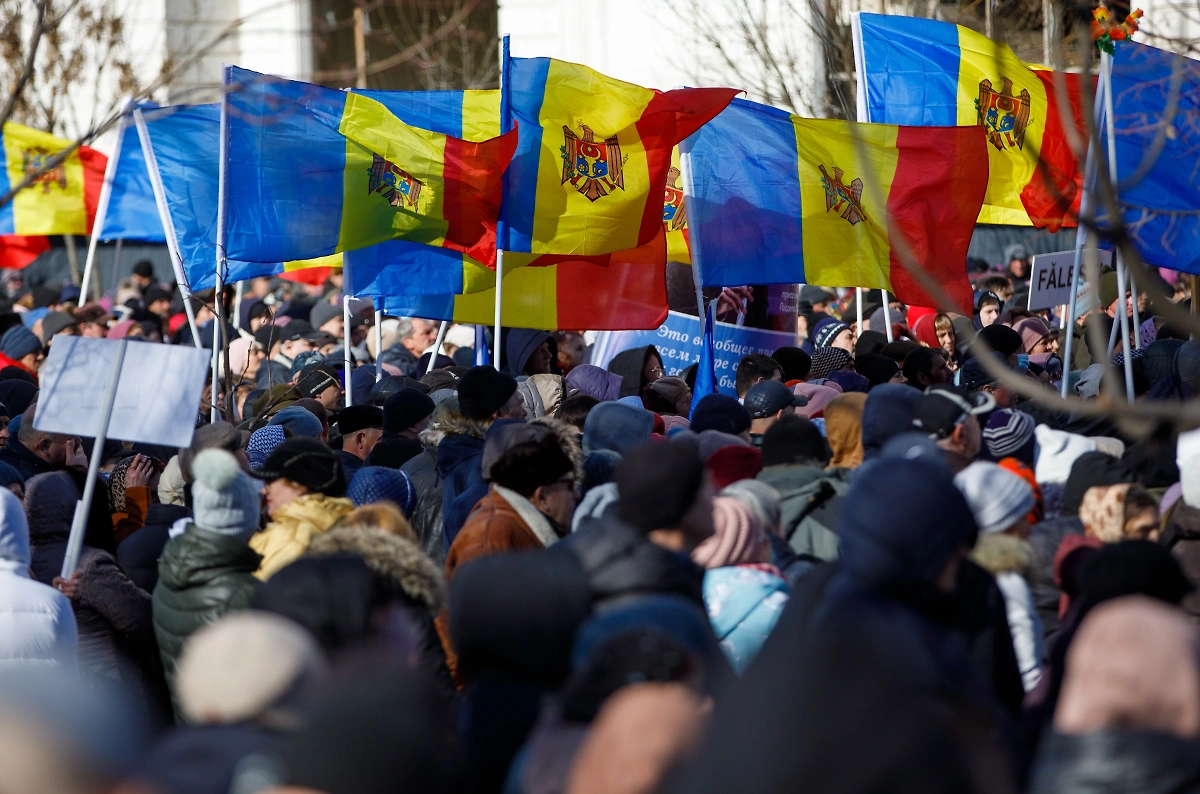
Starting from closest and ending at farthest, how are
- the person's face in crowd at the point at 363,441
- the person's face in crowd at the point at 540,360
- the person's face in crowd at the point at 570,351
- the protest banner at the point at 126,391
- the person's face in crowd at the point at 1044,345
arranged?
the protest banner at the point at 126,391
the person's face in crowd at the point at 363,441
the person's face in crowd at the point at 540,360
the person's face in crowd at the point at 1044,345
the person's face in crowd at the point at 570,351

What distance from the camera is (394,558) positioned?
4.08 meters

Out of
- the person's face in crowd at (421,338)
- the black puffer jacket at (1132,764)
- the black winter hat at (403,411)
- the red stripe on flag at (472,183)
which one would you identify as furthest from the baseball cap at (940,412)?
the person's face in crowd at (421,338)

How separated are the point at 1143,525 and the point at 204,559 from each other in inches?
114

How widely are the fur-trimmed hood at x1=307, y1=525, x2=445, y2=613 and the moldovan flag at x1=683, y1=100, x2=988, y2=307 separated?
18.6ft

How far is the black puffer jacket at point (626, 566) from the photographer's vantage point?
3.64 metres

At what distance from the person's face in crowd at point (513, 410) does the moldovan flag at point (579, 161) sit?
2.93 metres

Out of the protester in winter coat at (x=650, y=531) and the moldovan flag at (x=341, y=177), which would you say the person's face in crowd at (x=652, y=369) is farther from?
the protester in winter coat at (x=650, y=531)

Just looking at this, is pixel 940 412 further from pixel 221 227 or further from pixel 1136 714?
pixel 221 227

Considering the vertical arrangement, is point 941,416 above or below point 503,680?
above

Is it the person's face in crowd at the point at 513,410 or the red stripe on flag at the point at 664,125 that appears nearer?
the person's face in crowd at the point at 513,410

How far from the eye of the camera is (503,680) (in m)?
3.44

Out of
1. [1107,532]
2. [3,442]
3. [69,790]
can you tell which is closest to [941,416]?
[1107,532]

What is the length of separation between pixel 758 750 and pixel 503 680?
1.02m

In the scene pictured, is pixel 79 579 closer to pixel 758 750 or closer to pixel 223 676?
pixel 223 676
